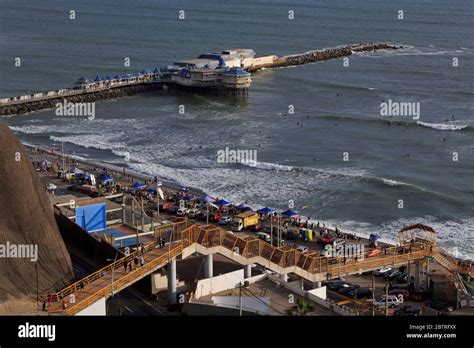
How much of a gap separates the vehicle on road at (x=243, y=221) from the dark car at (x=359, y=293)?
942cm

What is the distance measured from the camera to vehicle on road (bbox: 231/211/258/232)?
35625 millimetres

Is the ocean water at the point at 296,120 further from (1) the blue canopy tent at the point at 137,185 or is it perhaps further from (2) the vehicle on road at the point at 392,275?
(2) the vehicle on road at the point at 392,275

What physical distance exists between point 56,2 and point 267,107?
10130 cm

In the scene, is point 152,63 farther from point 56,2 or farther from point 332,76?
point 56,2

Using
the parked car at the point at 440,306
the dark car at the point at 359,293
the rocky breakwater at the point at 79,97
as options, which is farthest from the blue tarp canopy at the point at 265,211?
the rocky breakwater at the point at 79,97

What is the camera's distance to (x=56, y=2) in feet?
516

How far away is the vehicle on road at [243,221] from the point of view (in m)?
35.6

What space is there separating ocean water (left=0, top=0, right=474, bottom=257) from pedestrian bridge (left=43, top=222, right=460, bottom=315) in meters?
9.50

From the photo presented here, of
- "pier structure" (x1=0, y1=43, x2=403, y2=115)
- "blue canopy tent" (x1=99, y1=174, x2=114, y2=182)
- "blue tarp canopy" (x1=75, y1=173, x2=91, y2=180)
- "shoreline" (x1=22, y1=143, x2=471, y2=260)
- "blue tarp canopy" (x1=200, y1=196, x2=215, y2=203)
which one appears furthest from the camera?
"pier structure" (x1=0, y1=43, x2=403, y2=115)

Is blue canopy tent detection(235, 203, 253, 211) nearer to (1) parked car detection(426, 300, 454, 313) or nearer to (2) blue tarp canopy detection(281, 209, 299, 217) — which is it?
(2) blue tarp canopy detection(281, 209, 299, 217)

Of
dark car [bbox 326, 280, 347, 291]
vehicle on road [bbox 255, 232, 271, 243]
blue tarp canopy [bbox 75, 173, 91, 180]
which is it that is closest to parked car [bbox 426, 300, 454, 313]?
dark car [bbox 326, 280, 347, 291]

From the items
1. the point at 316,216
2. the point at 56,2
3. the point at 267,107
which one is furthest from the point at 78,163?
the point at 56,2

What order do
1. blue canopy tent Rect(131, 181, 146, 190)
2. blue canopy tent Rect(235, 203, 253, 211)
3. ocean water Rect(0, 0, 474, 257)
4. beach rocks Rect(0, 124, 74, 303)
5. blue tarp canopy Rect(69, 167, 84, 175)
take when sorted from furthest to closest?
blue tarp canopy Rect(69, 167, 84, 175)
ocean water Rect(0, 0, 474, 257)
blue canopy tent Rect(131, 181, 146, 190)
blue canopy tent Rect(235, 203, 253, 211)
beach rocks Rect(0, 124, 74, 303)
